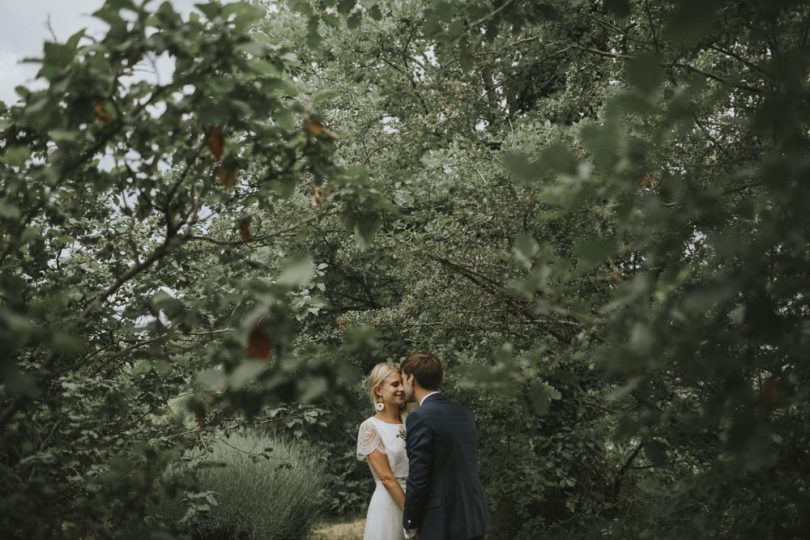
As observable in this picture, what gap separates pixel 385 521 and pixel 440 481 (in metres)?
0.94

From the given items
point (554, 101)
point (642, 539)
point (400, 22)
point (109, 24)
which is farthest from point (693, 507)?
point (400, 22)

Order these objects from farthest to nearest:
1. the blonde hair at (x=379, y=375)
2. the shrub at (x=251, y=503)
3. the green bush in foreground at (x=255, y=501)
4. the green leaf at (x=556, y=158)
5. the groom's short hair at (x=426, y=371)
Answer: the green bush in foreground at (x=255, y=501)
the shrub at (x=251, y=503)
the blonde hair at (x=379, y=375)
the groom's short hair at (x=426, y=371)
the green leaf at (x=556, y=158)

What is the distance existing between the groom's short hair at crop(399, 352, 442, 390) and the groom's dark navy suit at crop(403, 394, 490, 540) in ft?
0.74

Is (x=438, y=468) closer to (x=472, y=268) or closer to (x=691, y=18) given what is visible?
(x=472, y=268)

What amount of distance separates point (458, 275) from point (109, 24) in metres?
4.42

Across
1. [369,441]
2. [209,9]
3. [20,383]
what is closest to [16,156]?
[209,9]

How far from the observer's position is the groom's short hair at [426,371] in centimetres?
416

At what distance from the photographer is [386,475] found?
15.4ft

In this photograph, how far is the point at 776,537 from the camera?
2262 millimetres

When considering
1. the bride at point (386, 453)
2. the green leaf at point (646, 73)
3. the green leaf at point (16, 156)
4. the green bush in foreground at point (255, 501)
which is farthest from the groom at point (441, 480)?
the green bush in foreground at point (255, 501)

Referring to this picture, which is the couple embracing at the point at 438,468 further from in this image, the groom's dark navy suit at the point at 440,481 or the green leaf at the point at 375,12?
the green leaf at the point at 375,12

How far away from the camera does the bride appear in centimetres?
465

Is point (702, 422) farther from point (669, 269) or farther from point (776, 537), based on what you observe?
point (776, 537)

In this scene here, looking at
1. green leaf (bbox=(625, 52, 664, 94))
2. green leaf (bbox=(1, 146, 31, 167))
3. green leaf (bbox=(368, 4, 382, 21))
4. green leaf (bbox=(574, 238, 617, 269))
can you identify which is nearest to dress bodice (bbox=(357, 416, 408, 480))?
green leaf (bbox=(368, 4, 382, 21))
